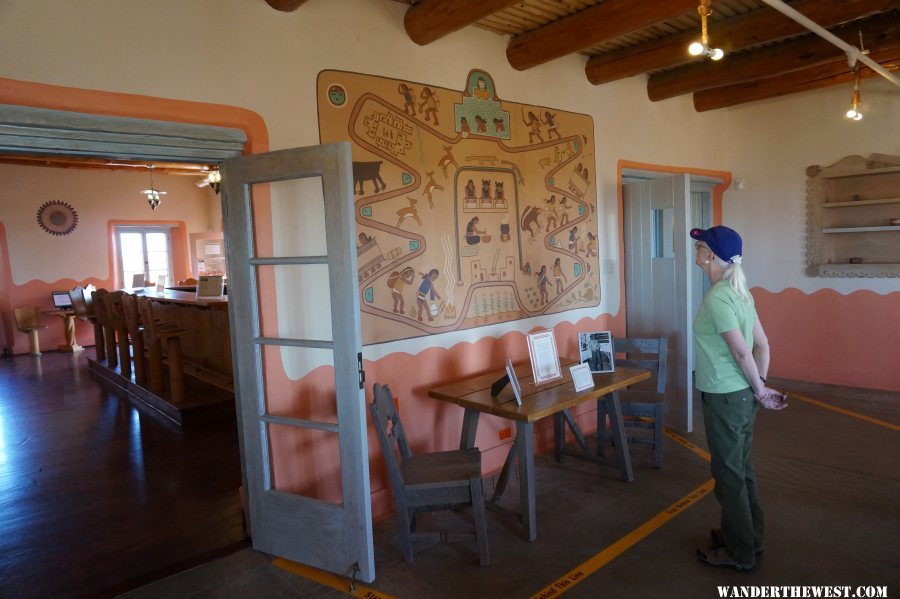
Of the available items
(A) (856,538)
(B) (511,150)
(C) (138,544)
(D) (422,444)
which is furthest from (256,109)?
(A) (856,538)

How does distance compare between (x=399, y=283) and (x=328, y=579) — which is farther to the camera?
(x=399, y=283)

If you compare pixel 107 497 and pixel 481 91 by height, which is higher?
pixel 481 91

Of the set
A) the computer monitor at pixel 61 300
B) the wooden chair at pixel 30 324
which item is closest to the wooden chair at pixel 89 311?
the computer monitor at pixel 61 300

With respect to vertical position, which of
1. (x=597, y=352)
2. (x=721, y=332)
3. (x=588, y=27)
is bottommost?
(x=597, y=352)

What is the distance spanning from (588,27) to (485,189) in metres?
1.26

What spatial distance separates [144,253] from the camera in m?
11.9

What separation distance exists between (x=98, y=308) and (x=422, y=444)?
5.77 meters

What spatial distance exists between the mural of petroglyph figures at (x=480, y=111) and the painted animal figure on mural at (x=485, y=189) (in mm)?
326

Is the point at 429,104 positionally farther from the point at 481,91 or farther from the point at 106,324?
the point at 106,324

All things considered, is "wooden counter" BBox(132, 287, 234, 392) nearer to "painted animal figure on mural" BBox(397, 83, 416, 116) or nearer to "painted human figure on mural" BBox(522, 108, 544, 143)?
"painted animal figure on mural" BBox(397, 83, 416, 116)

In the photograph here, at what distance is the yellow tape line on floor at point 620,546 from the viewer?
2674mm

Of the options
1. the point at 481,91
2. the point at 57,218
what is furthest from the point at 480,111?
the point at 57,218

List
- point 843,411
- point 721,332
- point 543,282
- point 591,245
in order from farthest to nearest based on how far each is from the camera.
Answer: point 843,411
point 591,245
point 543,282
point 721,332

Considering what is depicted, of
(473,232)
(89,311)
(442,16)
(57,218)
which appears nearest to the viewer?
(442,16)
